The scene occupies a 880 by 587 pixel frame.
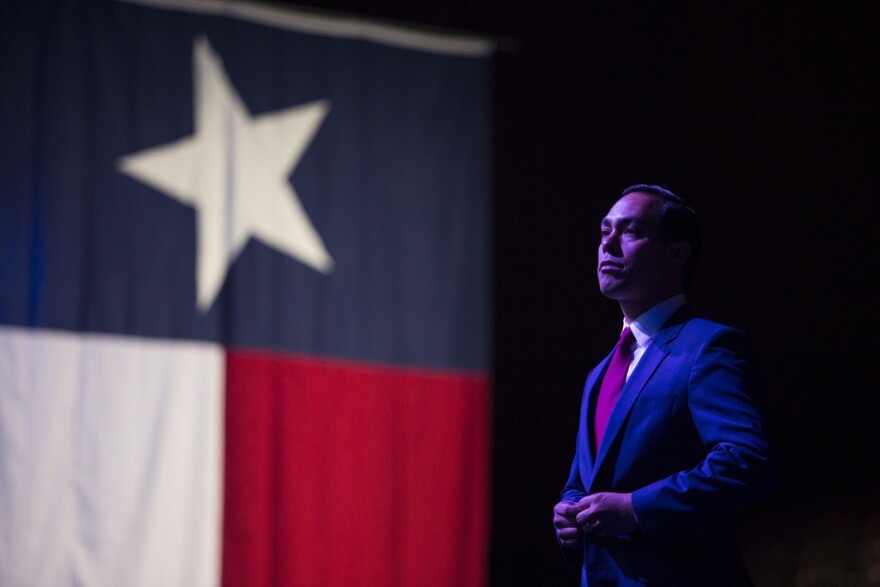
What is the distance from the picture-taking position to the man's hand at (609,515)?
1514 millimetres

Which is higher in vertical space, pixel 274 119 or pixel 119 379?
pixel 274 119

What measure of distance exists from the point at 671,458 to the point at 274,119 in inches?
104

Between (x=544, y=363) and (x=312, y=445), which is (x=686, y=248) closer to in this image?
(x=312, y=445)

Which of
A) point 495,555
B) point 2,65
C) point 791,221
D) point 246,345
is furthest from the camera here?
point 791,221

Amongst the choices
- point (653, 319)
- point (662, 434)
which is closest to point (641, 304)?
point (653, 319)

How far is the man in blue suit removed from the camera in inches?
58.9

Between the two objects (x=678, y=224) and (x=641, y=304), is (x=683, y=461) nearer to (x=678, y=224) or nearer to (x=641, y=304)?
(x=641, y=304)

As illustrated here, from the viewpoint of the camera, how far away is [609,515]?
4.98 ft

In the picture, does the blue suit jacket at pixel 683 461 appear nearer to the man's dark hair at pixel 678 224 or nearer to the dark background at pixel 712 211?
the man's dark hair at pixel 678 224

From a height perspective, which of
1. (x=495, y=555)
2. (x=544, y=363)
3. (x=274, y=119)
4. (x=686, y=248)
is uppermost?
(x=274, y=119)

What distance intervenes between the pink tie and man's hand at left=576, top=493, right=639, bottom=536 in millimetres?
143

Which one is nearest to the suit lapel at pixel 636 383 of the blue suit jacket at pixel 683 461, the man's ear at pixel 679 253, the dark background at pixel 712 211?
the blue suit jacket at pixel 683 461

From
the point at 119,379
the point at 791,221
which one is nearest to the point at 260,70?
the point at 119,379

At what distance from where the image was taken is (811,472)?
4434 millimetres
